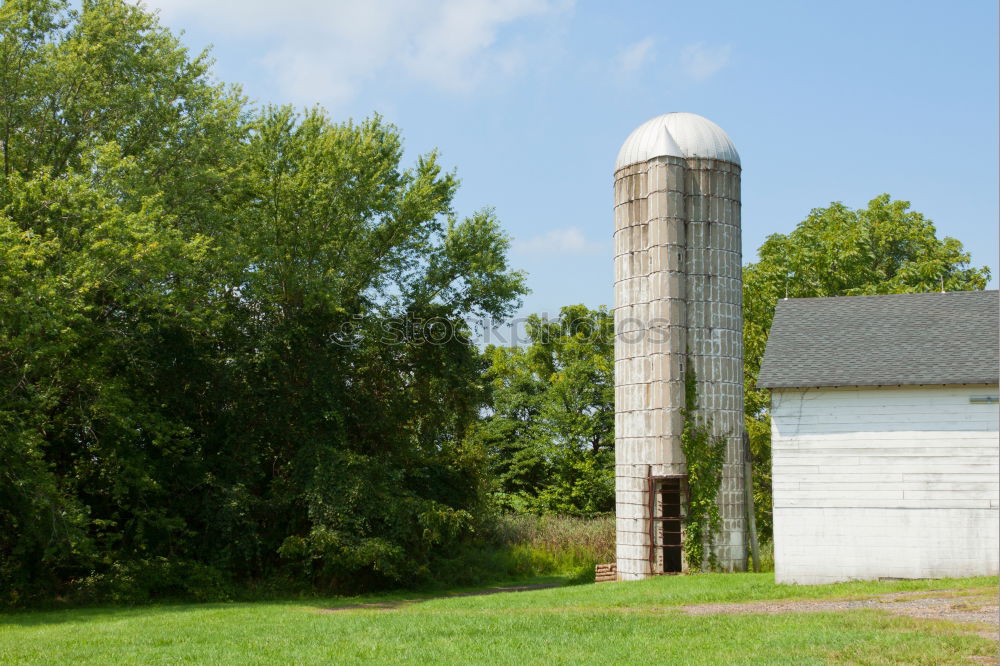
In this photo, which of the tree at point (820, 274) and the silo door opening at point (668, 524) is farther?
the tree at point (820, 274)

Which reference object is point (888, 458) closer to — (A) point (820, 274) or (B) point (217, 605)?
(B) point (217, 605)

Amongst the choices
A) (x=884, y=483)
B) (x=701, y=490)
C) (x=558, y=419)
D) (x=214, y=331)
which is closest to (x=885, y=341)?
(x=884, y=483)

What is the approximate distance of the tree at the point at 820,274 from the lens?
33156 millimetres

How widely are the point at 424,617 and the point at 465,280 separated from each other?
1276 centimetres

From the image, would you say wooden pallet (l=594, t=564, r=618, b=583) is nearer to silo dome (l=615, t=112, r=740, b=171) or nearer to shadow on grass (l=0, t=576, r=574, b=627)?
shadow on grass (l=0, t=576, r=574, b=627)

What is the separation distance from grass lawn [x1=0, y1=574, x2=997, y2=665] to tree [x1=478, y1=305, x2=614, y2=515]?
2222cm

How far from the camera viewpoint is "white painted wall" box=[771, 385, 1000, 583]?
18.4 meters

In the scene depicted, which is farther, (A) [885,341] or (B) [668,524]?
(B) [668,524]

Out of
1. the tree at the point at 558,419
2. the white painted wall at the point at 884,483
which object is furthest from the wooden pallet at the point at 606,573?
the tree at the point at 558,419

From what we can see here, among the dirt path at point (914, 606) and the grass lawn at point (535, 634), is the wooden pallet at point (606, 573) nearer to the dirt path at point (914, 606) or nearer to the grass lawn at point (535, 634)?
the grass lawn at point (535, 634)

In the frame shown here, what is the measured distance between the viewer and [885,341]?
20500 millimetres

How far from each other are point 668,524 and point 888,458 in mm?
6099

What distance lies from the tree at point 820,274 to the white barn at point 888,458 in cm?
1261

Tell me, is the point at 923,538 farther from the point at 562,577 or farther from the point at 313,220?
the point at 313,220
